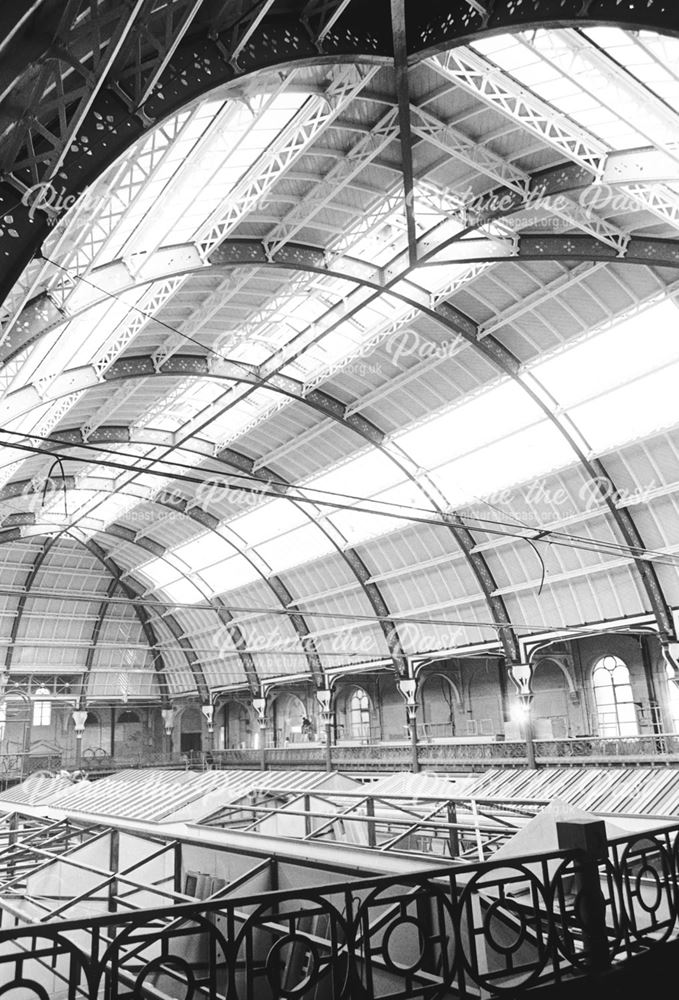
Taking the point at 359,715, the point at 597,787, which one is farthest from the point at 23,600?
the point at 597,787

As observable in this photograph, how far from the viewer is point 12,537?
37250 mm

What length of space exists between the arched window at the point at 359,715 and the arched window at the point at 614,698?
1377cm

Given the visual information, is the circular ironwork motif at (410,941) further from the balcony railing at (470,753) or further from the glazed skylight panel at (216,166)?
the balcony railing at (470,753)

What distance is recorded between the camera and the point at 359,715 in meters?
42.2

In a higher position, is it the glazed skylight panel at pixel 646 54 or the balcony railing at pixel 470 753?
the glazed skylight panel at pixel 646 54

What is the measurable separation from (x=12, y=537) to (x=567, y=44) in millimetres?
33293

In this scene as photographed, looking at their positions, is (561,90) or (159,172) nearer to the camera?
(159,172)

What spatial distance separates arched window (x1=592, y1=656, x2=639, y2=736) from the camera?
30891 mm

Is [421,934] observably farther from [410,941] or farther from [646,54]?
[646,54]

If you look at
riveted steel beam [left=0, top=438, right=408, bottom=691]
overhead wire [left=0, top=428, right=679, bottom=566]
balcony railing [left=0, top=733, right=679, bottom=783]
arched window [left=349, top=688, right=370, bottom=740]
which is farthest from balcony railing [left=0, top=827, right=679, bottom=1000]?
arched window [left=349, top=688, right=370, bottom=740]

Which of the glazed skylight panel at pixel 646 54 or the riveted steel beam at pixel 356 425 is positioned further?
the riveted steel beam at pixel 356 425

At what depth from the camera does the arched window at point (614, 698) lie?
101 feet

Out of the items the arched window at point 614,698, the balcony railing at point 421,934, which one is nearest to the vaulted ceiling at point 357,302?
the arched window at point 614,698

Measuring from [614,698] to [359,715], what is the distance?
50.3ft
